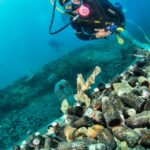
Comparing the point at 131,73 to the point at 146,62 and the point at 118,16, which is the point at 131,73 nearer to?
the point at 146,62

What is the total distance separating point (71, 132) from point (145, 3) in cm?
8048

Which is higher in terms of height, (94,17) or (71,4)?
(71,4)

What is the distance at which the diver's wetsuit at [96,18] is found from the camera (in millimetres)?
5945

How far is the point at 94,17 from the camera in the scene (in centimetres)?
602

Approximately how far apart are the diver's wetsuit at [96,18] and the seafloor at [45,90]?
354 cm

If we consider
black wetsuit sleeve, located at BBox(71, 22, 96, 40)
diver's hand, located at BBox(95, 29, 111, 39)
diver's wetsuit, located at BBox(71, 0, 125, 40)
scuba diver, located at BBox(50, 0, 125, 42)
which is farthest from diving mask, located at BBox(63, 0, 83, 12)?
diver's hand, located at BBox(95, 29, 111, 39)

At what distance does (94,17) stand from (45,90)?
620cm

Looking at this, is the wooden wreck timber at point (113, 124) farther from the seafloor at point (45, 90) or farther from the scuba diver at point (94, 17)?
the seafloor at point (45, 90)

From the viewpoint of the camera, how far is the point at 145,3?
262 feet

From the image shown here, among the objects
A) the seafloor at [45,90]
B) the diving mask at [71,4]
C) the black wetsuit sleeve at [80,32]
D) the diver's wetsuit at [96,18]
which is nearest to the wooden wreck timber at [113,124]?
the diver's wetsuit at [96,18]

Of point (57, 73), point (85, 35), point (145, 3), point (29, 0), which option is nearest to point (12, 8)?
point (29, 0)

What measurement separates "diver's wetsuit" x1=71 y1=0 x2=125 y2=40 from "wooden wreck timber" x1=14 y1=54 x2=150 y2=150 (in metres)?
1.46

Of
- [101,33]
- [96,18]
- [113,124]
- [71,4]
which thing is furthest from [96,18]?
[113,124]

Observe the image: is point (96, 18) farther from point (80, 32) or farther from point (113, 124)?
point (113, 124)
